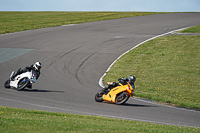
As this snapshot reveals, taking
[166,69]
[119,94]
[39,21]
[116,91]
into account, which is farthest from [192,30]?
[116,91]

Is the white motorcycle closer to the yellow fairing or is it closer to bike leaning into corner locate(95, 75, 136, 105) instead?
bike leaning into corner locate(95, 75, 136, 105)

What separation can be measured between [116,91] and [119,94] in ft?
0.74

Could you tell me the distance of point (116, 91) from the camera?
47.7 ft

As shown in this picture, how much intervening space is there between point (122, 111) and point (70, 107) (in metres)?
2.19

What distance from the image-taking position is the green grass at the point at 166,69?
1731cm

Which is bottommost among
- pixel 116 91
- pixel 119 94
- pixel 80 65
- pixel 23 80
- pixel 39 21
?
pixel 119 94

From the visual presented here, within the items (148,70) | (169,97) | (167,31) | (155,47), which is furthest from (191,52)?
(169,97)

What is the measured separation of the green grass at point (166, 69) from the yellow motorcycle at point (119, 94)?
2482mm

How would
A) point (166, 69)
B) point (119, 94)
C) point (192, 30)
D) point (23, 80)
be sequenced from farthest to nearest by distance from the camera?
point (192, 30) < point (166, 69) < point (23, 80) < point (119, 94)

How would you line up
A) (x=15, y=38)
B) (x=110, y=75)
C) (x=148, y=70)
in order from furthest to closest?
(x=15, y=38) < (x=148, y=70) < (x=110, y=75)

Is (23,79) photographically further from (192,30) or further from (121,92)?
(192,30)

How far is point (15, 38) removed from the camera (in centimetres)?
3338

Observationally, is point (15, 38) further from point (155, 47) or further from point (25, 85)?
point (25, 85)

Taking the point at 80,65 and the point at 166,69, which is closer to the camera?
the point at 166,69
